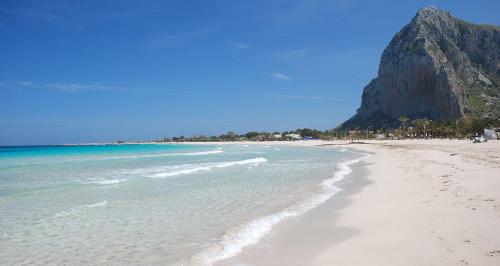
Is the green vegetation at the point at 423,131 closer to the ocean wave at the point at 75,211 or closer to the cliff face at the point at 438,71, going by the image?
the cliff face at the point at 438,71

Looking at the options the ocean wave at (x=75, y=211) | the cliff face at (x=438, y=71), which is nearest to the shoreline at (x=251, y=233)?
the ocean wave at (x=75, y=211)

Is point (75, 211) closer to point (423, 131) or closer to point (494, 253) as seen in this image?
point (494, 253)

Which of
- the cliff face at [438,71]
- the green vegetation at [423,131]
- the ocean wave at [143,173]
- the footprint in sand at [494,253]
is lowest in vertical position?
the footprint in sand at [494,253]

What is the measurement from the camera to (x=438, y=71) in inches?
5497

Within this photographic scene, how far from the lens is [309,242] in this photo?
26.6 feet

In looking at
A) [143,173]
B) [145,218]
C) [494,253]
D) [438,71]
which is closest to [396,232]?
[494,253]

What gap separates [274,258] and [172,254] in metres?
2.02

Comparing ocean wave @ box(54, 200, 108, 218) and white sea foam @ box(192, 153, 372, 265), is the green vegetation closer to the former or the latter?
white sea foam @ box(192, 153, 372, 265)

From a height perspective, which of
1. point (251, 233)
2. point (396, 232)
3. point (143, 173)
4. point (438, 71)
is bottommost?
point (251, 233)

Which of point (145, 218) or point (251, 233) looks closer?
point (251, 233)

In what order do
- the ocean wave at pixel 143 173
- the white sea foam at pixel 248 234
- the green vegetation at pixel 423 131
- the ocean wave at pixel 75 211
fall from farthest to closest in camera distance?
1. the green vegetation at pixel 423 131
2. the ocean wave at pixel 143 173
3. the ocean wave at pixel 75 211
4. the white sea foam at pixel 248 234

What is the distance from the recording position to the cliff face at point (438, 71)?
13675cm

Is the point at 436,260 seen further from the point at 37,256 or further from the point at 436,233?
the point at 37,256

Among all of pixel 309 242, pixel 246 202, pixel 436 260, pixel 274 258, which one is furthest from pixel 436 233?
pixel 246 202
